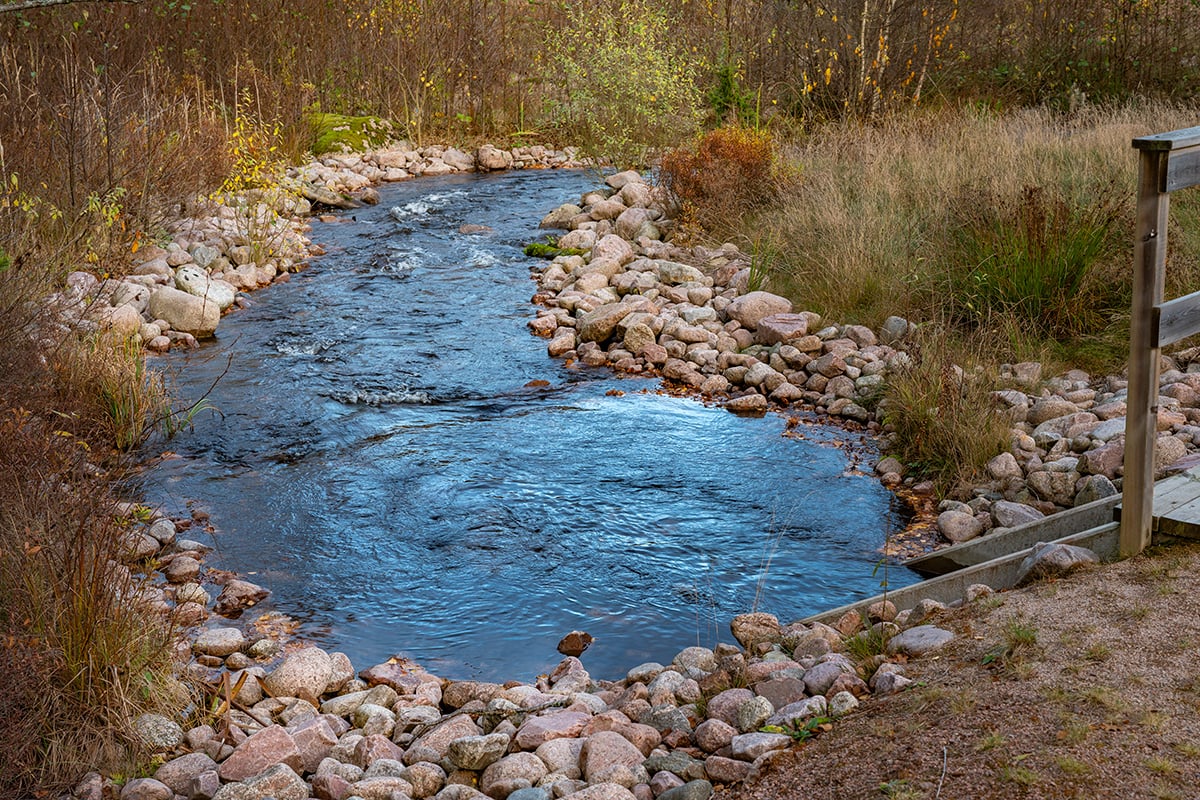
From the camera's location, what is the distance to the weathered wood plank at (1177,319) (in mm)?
3539

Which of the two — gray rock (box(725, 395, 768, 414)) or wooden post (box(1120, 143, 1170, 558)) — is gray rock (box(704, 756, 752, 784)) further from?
gray rock (box(725, 395, 768, 414))

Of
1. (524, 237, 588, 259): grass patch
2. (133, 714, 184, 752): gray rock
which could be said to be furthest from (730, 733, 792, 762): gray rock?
(524, 237, 588, 259): grass patch

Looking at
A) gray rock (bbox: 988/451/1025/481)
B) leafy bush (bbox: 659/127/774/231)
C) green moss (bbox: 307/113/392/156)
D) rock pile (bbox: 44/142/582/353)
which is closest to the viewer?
gray rock (bbox: 988/451/1025/481)

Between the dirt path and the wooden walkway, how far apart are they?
0.77 feet

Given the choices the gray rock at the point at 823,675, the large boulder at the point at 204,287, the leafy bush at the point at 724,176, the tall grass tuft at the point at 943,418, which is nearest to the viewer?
the gray rock at the point at 823,675

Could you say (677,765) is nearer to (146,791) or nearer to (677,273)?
(146,791)

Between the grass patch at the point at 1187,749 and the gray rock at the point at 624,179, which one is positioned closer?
the grass patch at the point at 1187,749

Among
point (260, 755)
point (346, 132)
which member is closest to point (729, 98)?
point (346, 132)

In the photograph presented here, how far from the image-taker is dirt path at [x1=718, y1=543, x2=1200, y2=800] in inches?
104

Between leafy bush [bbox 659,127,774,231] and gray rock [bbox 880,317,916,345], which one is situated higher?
leafy bush [bbox 659,127,774,231]

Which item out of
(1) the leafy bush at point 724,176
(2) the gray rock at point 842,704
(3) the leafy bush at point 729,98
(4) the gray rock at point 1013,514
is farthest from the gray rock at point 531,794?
(3) the leafy bush at point 729,98

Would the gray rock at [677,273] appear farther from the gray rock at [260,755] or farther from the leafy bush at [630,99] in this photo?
the gray rock at [260,755]

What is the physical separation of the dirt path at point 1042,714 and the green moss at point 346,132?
39.3 feet

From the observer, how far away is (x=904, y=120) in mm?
10977
